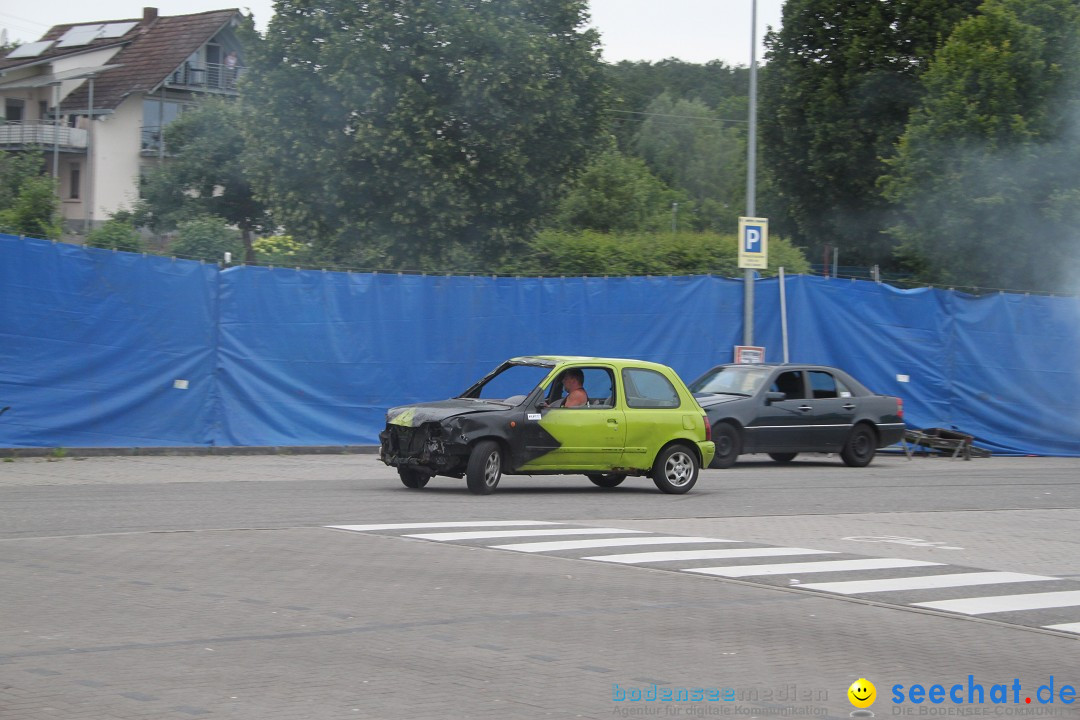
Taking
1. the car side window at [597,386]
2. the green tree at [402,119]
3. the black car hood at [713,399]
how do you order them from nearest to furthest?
the car side window at [597,386] < the black car hood at [713,399] < the green tree at [402,119]

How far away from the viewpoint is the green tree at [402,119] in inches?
1378

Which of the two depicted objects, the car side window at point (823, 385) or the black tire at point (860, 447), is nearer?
the car side window at point (823, 385)

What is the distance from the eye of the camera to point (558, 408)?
627 inches

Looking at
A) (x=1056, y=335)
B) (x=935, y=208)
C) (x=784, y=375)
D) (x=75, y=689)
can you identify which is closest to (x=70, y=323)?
(x=784, y=375)

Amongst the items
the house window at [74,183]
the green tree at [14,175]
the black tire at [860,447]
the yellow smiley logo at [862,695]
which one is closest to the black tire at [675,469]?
the black tire at [860,447]

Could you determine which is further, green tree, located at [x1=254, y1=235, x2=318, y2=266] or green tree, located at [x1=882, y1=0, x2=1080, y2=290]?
green tree, located at [x1=254, y1=235, x2=318, y2=266]

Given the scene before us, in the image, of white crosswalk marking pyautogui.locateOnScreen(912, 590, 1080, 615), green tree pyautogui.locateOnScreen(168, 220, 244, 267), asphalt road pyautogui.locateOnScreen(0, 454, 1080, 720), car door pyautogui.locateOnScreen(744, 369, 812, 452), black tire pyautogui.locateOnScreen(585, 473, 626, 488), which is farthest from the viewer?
green tree pyautogui.locateOnScreen(168, 220, 244, 267)

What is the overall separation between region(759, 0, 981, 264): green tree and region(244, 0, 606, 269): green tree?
1558cm

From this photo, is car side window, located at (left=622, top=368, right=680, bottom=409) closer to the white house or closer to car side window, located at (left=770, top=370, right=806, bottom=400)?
car side window, located at (left=770, top=370, right=806, bottom=400)

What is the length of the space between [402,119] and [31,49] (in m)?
38.9

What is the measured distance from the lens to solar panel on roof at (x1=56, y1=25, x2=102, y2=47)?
67250 mm

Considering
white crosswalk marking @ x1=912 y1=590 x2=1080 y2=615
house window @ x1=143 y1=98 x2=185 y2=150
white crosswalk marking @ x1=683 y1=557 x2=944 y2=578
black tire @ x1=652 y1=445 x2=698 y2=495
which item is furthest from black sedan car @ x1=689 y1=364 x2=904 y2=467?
house window @ x1=143 y1=98 x2=185 y2=150

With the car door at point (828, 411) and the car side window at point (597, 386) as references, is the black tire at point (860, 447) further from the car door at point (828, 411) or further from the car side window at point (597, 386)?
the car side window at point (597, 386)

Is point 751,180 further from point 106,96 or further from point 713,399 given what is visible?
point 106,96
